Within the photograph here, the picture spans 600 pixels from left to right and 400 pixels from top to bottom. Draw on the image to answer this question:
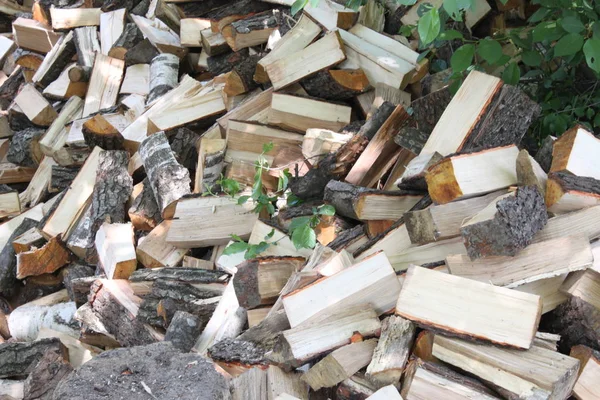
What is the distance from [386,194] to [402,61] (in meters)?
1.15

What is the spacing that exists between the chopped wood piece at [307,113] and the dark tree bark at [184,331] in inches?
50.9

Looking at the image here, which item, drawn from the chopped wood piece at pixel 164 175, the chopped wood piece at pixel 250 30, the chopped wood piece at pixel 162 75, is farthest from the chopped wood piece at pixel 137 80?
the chopped wood piece at pixel 164 175

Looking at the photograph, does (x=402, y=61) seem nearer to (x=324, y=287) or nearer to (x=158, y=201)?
(x=158, y=201)

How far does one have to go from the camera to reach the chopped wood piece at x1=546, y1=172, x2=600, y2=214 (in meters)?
2.22

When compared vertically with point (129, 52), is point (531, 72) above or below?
above

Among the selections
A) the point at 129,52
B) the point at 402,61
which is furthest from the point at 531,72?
the point at 129,52

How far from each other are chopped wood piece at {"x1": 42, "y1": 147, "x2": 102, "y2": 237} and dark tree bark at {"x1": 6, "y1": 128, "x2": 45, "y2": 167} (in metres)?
1.04

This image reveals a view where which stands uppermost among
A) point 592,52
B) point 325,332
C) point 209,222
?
point 592,52

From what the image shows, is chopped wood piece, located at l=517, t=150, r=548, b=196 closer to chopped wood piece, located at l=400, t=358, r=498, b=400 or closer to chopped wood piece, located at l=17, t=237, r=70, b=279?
chopped wood piece, located at l=400, t=358, r=498, b=400

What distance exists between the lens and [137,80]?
15.4ft

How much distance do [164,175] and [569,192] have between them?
2.03 meters

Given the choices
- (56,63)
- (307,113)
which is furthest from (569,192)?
(56,63)

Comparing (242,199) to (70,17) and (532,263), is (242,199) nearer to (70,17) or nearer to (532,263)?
(532,263)

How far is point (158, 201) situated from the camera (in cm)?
349
